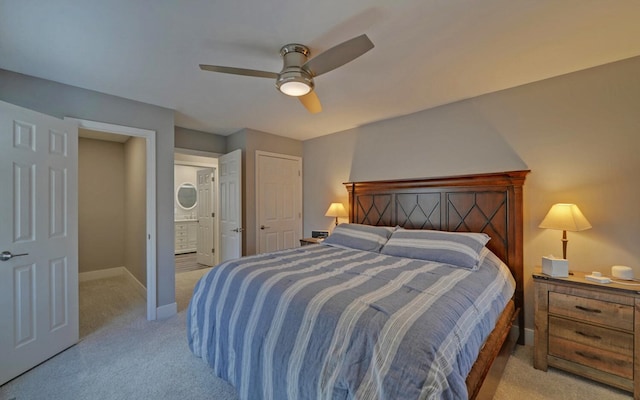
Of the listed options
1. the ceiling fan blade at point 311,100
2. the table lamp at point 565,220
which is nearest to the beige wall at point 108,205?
the ceiling fan blade at point 311,100

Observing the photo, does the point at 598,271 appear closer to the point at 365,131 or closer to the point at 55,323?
the point at 365,131

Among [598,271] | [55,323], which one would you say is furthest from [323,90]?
[55,323]

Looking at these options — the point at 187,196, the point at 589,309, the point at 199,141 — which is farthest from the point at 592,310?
the point at 187,196

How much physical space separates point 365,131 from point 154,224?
3.05 metres

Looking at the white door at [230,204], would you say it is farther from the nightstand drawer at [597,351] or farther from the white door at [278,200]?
the nightstand drawer at [597,351]

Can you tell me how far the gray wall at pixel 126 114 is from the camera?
7.85 feet

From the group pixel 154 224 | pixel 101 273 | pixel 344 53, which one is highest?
pixel 344 53

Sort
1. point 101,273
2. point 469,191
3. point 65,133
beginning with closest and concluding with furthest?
point 65,133 → point 469,191 → point 101,273

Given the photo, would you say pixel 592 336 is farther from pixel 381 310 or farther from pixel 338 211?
pixel 338 211

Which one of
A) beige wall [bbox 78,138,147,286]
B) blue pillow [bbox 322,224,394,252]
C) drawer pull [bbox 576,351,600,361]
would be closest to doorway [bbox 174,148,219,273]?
beige wall [bbox 78,138,147,286]

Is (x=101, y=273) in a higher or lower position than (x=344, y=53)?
lower

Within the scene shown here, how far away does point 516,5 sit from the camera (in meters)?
1.56

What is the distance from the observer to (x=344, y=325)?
1316mm

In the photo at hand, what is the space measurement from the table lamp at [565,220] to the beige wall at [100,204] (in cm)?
636
